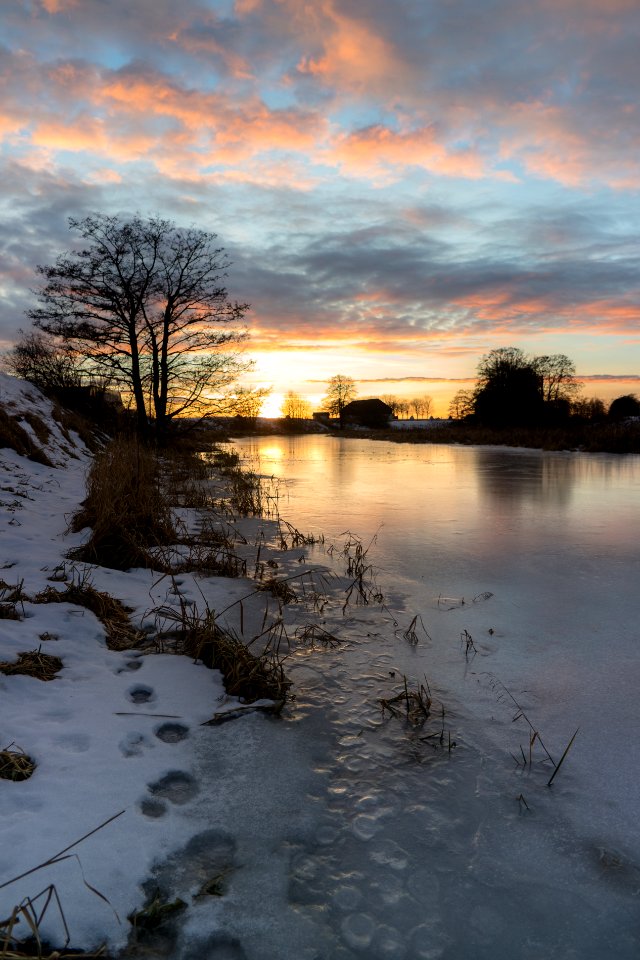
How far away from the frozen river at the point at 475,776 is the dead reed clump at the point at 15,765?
976 mm

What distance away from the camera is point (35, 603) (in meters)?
3.31

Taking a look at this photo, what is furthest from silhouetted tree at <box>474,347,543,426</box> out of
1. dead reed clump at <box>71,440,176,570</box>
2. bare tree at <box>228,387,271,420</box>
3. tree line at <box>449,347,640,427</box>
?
dead reed clump at <box>71,440,176,570</box>

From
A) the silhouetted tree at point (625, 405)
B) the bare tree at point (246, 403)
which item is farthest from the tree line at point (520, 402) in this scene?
the bare tree at point (246, 403)

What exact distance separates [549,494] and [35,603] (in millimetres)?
8680

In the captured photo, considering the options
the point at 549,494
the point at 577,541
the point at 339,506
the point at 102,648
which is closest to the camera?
the point at 102,648

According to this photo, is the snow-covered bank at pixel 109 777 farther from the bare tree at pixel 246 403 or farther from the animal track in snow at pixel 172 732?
the bare tree at pixel 246 403

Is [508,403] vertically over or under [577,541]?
over

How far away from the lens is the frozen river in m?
1.47

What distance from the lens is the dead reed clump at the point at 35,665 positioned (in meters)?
2.47

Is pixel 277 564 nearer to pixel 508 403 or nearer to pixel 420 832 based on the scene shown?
pixel 420 832

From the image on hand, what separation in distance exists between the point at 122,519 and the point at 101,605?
5.38ft

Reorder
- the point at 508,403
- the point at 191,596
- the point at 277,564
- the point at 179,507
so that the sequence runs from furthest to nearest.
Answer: the point at 508,403 → the point at 179,507 → the point at 277,564 → the point at 191,596

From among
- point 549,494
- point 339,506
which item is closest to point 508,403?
point 549,494

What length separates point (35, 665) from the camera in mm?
2566
